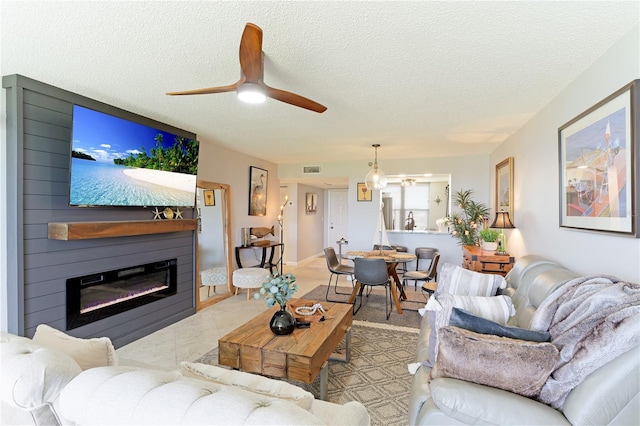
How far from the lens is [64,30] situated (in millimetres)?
1782

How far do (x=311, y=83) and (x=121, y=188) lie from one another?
2116 mm

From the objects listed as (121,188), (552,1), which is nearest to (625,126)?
(552,1)

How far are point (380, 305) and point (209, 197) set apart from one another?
3049 mm

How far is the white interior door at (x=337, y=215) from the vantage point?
9.29 meters

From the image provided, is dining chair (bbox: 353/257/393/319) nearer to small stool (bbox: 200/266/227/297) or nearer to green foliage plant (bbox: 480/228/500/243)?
green foliage plant (bbox: 480/228/500/243)

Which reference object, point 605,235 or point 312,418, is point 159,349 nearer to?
point 312,418

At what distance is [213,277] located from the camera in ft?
15.6

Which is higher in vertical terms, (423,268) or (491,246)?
(491,246)

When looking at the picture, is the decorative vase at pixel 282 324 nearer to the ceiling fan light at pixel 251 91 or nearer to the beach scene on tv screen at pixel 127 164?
the ceiling fan light at pixel 251 91

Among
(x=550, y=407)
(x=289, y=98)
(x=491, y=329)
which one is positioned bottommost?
(x=550, y=407)

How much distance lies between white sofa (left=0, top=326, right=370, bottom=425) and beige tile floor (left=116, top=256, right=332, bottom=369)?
2.07 metres

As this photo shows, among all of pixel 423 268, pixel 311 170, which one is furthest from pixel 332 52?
pixel 423 268

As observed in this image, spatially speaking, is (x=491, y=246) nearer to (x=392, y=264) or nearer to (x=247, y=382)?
(x=392, y=264)

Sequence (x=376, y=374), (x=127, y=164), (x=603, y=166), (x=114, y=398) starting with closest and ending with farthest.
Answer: (x=114, y=398) → (x=603, y=166) → (x=376, y=374) → (x=127, y=164)
